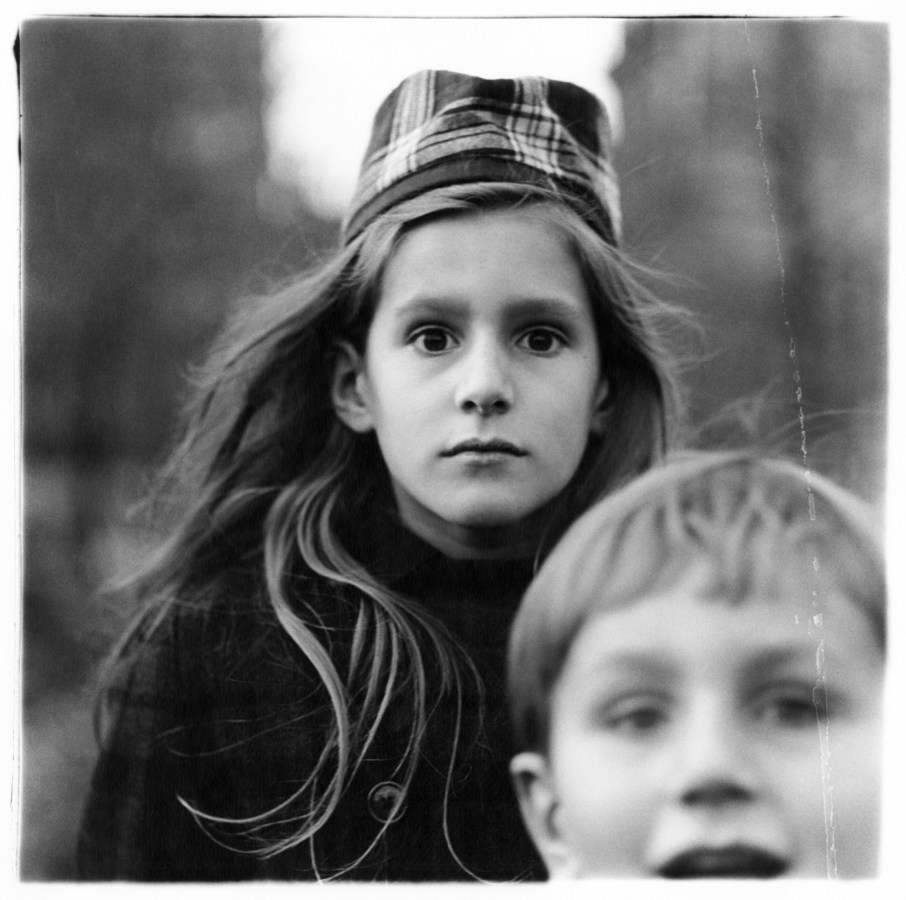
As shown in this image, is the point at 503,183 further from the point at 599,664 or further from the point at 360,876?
the point at 360,876

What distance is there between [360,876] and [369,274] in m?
0.85

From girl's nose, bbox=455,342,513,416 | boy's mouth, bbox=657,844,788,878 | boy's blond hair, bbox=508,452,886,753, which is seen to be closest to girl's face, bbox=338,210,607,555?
girl's nose, bbox=455,342,513,416

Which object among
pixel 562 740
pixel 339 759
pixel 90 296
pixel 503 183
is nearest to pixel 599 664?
pixel 562 740

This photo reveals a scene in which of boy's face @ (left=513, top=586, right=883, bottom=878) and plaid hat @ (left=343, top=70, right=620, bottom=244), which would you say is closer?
boy's face @ (left=513, top=586, right=883, bottom=878)

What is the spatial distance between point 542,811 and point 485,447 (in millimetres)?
504

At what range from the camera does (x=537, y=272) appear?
1.60m

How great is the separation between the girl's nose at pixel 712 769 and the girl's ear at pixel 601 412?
43 cm

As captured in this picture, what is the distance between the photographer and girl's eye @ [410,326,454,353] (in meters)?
1.60

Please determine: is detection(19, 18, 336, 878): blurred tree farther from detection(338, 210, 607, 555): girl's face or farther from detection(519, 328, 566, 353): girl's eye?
detection(519, 328, 566, 353): girl's eye

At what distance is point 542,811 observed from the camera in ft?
5.13

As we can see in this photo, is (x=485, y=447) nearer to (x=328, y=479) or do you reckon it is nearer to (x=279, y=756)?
(x=328, y=479)

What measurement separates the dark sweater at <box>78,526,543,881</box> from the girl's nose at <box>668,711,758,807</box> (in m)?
0.24

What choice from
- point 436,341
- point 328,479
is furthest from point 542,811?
point 436,341

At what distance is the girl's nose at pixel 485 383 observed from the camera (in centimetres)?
156
